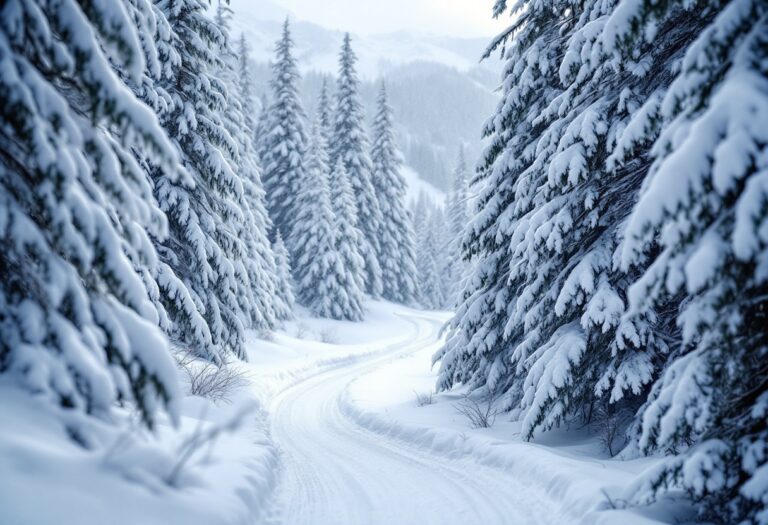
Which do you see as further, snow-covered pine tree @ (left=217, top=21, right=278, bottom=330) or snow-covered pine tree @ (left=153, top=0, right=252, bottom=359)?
snow-covered pine tree @ (left=217, top=21, right=278, bottom=330)

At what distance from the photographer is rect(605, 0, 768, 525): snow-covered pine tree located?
2.74 meters

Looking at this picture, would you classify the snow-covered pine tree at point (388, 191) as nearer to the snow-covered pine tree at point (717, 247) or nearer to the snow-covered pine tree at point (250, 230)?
the snow-covered pine tree at point (250, 230)

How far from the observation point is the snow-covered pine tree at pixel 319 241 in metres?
30.7

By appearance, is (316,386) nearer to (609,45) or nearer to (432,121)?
(609,45)

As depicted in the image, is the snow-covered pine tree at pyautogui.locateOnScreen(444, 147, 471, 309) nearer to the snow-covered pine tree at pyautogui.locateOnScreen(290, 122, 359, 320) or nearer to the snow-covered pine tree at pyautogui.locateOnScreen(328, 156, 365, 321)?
the snow-covered pine tree at pyautogui.locateOnScreen(328, 156, 365, 321)

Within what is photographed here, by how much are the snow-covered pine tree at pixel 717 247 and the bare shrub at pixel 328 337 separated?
76.5 ft

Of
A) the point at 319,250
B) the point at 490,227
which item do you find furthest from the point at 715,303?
the point at 319,250

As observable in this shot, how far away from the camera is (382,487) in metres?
6.43

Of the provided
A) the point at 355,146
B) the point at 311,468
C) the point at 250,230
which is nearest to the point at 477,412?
the point at 311,468

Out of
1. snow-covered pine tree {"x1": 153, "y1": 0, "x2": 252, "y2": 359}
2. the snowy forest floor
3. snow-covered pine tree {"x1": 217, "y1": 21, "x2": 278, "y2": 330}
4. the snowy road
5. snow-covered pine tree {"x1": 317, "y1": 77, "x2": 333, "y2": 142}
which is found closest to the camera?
the snowy forest floor

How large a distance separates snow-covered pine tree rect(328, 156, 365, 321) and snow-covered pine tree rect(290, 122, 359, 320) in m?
0.15

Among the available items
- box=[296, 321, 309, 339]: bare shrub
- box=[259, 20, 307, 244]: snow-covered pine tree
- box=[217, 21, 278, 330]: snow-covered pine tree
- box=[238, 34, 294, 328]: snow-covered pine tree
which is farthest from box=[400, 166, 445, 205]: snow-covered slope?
box=[217, 21, 278, 330]: snow-covered pine tree

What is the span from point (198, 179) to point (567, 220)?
8.47m

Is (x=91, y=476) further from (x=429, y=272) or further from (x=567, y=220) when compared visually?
(x=429, y=272)
